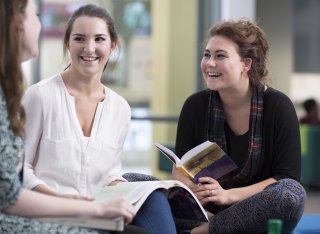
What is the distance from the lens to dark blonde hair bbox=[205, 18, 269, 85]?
2.97 meters

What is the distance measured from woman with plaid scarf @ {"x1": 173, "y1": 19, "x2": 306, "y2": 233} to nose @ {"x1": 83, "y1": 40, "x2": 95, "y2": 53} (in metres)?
0.53

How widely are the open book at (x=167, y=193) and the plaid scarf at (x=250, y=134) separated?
0.34 m

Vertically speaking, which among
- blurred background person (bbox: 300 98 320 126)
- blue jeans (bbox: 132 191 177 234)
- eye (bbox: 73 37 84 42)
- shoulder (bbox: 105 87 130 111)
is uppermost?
eye (bbox: 73 37 84 42)

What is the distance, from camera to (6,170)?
5.39 ft

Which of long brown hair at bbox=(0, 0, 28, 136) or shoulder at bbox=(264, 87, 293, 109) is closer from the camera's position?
long brown hair at bbox=(0, 0, 28, 136)

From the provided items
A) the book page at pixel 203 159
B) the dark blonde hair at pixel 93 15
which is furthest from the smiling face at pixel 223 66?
the dark blonde hair at pixel 93 15

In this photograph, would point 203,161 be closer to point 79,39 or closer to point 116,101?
point 116,101

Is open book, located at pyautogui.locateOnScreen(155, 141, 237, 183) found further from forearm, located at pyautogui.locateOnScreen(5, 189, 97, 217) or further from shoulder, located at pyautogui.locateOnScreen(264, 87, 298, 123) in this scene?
forearm, located at pyautogui.locateOnScreen(5, 189, 97, 217)

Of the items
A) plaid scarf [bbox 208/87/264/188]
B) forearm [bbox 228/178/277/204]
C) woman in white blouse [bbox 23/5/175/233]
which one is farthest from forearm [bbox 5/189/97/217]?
plaid scarf [bbox 208/87/264/188]

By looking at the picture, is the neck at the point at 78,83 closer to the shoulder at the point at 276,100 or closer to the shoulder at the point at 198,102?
the shoulder at the point at 198,102

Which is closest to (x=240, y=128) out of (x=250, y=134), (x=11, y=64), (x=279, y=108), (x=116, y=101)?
(x=250, y=134)

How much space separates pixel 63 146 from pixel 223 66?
81cm

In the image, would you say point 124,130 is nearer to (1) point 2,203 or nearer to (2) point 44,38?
(1) point 2,203

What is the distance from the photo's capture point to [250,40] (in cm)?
298
